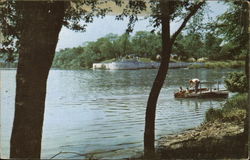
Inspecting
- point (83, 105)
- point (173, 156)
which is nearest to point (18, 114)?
point (173, 156)

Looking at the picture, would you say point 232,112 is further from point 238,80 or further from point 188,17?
point 188,17

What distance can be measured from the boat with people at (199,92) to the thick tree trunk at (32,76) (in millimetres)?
5142

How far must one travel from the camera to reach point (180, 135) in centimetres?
889

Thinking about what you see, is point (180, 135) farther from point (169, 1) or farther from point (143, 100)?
point (169, 1)

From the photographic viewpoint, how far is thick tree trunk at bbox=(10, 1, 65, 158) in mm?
4625

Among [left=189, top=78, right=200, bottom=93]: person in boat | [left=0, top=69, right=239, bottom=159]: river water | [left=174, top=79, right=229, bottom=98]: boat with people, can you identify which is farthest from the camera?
[left=174, top=79, right=229, bottom=98]: boat with people

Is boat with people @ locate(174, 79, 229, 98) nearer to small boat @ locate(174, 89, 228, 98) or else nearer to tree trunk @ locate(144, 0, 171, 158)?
small boat @ locate(174, 89, 228, 98)

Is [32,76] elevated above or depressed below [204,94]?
above

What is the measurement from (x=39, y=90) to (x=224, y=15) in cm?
351

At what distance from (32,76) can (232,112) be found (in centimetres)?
534

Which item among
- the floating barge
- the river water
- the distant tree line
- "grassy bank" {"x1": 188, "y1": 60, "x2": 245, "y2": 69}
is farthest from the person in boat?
the distant tree line

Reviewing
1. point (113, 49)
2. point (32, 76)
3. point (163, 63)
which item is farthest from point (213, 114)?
point (32, 76)

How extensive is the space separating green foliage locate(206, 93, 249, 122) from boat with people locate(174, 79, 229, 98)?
18.3 inches

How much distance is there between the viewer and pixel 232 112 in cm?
846
